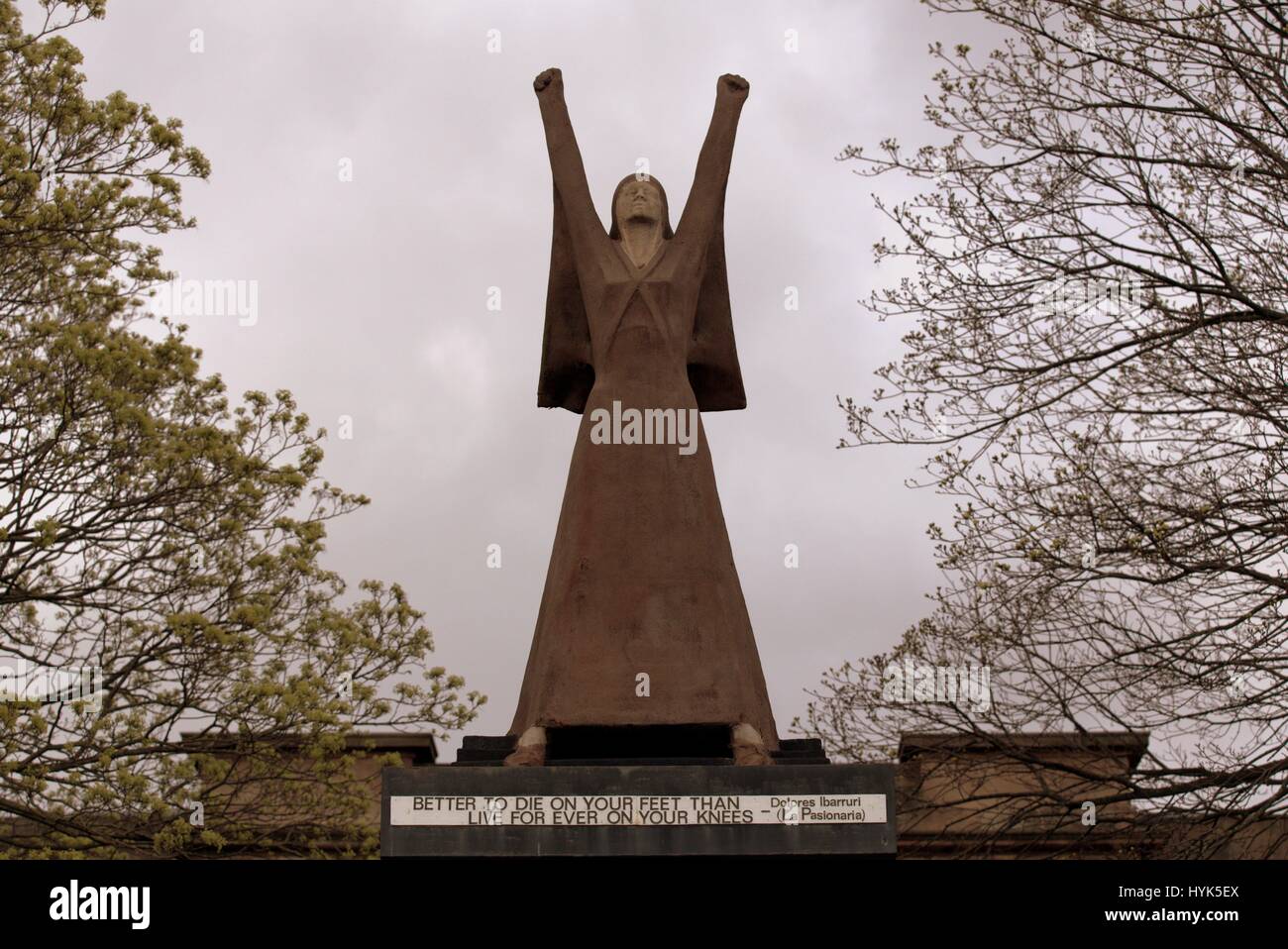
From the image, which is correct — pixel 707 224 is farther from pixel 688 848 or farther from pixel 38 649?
pixel 38 649

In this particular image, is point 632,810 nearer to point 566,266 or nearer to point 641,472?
point 641,472

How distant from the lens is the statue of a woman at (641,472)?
931 centimetres

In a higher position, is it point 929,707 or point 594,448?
point 594,448

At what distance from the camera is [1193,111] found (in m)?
13.6

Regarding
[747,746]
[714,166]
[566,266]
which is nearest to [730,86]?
[714,166]

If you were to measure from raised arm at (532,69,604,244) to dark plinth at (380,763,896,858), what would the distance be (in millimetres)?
3638

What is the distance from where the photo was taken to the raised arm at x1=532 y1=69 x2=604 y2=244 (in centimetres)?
1051

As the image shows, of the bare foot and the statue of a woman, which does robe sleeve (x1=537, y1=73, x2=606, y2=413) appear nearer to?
the statue of a woman

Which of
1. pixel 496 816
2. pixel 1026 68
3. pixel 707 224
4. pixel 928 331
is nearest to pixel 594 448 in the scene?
pixel 707 224

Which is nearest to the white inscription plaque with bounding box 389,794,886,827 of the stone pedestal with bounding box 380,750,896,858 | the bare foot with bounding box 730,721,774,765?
the stone pedestal with bounding box 380,750,896,858

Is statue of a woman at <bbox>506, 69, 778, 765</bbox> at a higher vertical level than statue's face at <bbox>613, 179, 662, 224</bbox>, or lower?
lower
